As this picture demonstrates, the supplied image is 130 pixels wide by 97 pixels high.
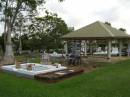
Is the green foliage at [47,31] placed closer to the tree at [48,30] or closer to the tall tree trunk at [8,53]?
the tree at [48,30]

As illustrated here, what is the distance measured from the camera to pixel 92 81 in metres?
12.2

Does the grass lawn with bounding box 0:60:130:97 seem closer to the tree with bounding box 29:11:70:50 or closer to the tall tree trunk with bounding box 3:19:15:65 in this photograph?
the tall tree trunk with bounding box 3:19:15:65

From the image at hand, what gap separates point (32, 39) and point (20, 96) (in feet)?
131

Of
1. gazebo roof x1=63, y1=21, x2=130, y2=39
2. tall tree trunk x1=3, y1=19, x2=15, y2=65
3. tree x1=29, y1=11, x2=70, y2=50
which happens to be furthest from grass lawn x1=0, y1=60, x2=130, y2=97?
tree x1=29, y1=11, x2=70, y2=50

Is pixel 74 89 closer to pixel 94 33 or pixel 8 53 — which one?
pixel 8 53

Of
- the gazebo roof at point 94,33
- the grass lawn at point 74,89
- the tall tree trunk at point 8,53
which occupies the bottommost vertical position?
the grass lawn at point 74,89

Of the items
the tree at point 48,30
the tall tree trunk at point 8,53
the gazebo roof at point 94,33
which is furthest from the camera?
the tree at point 48,30

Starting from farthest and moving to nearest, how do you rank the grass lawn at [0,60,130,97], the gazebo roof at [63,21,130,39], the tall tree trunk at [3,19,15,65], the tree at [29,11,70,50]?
1. the tree at [29,11,70,50]
2. the gazebo roof at [63,21,130,39]
3. the tall tree trunk at [3,19,15,65]
4. the grass lawn at [0,60,130,97]

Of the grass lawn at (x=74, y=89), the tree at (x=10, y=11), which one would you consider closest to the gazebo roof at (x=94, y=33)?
the tree at (x=10, y=11)

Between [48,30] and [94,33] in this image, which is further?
[48,30]

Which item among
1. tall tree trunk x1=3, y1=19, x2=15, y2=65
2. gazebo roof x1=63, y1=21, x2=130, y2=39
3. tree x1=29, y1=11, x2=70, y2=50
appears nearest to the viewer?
tall tree trunk x1=3, y1=19, x2=15, y2=65

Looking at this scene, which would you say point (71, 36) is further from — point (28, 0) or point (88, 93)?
point (88, 93)

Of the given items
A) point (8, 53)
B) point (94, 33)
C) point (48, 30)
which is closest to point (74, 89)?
point (8, 53)

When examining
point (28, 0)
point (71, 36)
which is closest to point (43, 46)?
point (71, 36)
